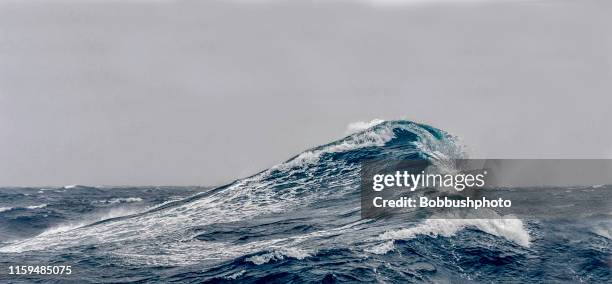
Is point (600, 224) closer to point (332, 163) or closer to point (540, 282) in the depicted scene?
point (540, 282)

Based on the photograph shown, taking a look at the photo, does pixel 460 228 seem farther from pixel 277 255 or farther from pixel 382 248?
pixel 277 255

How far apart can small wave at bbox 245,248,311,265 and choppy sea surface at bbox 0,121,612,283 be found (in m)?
0.06

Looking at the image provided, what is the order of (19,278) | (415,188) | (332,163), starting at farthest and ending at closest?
1. (332,163)
2. (415,188)
3. (19,278)

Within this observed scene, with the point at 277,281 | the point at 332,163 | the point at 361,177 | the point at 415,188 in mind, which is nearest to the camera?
the point at 277,281

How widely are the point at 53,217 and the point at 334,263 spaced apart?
150 ft

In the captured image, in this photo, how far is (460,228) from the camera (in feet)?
110

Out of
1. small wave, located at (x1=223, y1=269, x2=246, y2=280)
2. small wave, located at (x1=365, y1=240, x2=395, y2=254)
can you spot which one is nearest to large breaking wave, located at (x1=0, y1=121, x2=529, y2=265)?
small wave, located at (x1=365, y1=240, x2=395, y2=254)

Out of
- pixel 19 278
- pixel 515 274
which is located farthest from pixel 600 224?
pixel 19 278

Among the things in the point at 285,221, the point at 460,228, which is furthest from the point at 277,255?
the point at 460,228

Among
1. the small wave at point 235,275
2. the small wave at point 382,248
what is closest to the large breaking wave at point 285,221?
the small wave at point 382,248

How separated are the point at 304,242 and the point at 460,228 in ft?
A: 32.9

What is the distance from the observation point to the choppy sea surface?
27609 millimetres

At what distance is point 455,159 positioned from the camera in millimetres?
59562

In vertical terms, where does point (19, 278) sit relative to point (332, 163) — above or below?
below
